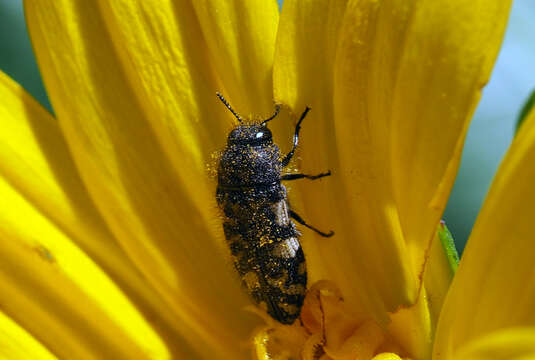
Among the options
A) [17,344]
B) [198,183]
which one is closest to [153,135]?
[198,183]

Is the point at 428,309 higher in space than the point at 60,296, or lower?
lower

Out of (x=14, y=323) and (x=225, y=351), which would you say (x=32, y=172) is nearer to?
(x=14, y=323)

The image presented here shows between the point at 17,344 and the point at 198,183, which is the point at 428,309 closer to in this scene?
the point at 198,183

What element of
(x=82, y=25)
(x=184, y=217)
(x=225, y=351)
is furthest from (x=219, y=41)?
(x=225, y=351)

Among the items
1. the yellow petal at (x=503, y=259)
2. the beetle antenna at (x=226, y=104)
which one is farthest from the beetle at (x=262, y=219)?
the yellow petal at (x=503, y=259)

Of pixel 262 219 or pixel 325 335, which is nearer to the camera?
pixel 325 335
